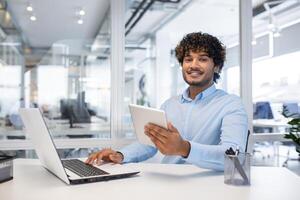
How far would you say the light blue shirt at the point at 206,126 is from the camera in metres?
1.37

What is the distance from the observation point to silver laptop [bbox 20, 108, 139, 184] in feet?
3.74

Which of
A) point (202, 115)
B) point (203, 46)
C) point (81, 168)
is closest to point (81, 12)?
point (203, 46)

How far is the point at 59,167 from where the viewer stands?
1179mm

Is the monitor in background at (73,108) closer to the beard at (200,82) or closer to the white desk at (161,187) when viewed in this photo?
the beard at (200,82)

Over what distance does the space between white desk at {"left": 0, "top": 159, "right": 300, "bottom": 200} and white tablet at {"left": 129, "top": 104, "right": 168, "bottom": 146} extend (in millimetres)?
166

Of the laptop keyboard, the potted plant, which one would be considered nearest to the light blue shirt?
the laptop keyboard

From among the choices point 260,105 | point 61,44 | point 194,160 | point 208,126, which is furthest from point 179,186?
point 260,105

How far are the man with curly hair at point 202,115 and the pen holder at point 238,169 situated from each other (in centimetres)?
16

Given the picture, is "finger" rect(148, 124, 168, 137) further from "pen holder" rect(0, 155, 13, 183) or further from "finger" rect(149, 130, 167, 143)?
"pen holder" rect(0, 155, 13, 183)

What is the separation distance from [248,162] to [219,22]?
2.76 metres

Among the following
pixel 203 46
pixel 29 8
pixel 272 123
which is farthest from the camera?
pixel 272 123

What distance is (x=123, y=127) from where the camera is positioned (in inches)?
118

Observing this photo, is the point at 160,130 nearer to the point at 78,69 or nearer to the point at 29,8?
the point at 78,69

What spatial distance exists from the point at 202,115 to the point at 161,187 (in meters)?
0.73
